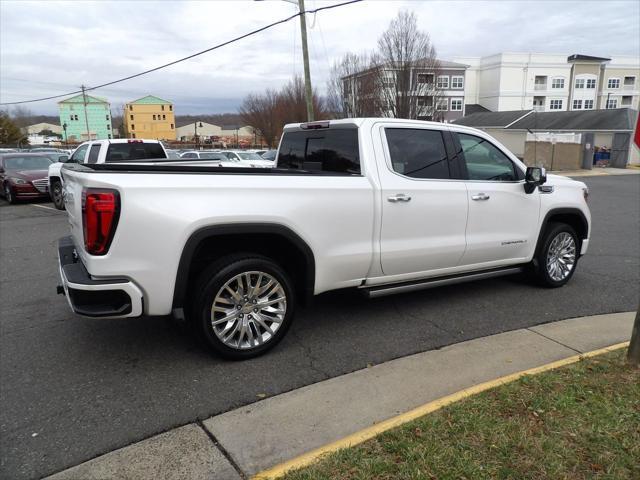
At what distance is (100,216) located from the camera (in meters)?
3.18

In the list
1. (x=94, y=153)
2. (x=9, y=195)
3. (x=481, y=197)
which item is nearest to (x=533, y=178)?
(x=481, y=197)

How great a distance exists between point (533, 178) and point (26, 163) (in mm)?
16208

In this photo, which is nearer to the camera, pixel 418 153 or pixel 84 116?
pixel 418 153

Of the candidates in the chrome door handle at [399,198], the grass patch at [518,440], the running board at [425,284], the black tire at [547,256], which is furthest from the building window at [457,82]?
the grass patch at [518,440]

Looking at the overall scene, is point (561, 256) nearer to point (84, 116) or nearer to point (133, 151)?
point (133, 151)

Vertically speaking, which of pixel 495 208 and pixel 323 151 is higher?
pixel 323 151

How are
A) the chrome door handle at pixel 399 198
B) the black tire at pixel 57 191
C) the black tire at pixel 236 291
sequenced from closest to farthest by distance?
the black tire at pixel 236 291, the chrome door handle at pixel 399 198, the black tire at pixel 57 191

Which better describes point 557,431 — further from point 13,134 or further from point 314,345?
point 13,134

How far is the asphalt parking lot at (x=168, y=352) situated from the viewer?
9.91 ft

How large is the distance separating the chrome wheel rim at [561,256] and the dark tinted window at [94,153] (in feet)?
35.3

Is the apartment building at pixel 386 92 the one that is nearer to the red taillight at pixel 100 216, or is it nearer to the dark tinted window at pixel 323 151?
the dark tinted window at pixel 323 151

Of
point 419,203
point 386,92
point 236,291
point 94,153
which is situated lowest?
point 236,291

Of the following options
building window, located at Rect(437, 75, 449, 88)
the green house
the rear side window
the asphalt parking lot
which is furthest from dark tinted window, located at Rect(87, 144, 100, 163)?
the green house

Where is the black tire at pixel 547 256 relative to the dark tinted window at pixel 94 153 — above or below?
below
